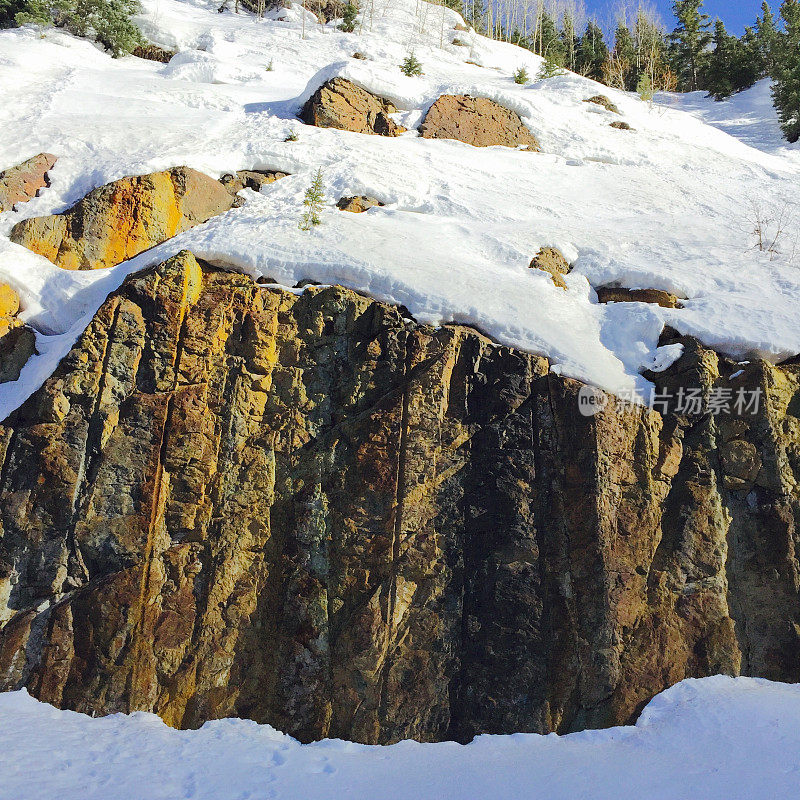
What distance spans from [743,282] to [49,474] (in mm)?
8409

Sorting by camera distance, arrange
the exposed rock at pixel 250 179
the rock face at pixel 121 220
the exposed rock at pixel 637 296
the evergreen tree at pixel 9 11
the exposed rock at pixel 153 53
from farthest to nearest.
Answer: the exposed rock at pixel 153 53 → the evergreen tree at pixel 9 11 → the exposed rock at pixel 250 179 → the rock face at pixel 121 220 → the exposed rock at pixel 637 296

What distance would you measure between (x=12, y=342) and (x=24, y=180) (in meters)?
3.49

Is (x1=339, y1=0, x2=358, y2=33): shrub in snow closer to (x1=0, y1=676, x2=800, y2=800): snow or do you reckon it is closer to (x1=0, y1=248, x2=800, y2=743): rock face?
(x1=0, y1=248, x2=800, y2=743): rock face

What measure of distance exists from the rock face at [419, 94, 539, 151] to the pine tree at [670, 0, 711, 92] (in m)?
15.4

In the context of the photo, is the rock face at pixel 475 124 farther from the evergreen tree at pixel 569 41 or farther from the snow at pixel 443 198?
the evergreen tree at pixel 569 41

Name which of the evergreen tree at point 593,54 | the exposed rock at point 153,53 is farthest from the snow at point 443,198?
the evergreen tree at point 593,54

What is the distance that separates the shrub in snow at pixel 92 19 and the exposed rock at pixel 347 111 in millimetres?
7524

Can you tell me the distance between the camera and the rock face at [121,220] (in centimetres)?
863

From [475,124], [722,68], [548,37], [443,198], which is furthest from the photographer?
[548,37]

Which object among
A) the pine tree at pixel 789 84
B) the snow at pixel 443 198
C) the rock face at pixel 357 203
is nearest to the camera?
the snow at pixel 443 198

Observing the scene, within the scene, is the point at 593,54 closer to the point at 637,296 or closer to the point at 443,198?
the point at 443,198

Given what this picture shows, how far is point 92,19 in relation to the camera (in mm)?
16391

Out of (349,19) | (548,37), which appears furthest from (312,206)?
(548,37)

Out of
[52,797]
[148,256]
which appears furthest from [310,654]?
[148,256]
